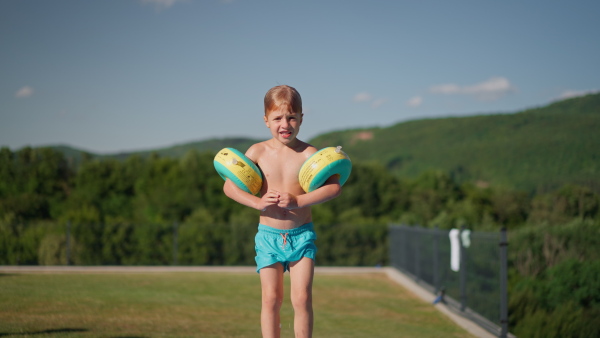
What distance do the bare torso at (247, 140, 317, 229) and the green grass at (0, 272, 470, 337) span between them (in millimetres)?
2349

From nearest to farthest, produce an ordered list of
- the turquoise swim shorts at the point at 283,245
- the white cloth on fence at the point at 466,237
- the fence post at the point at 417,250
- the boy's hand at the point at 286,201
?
the boy's hand at the point at 286,201 < the turquoise swim shorts at the point at 283,245 < the white cloth on fence at the point at 466,237 < the fence post at the point at 417,250

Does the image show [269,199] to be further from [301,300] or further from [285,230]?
[301,300]

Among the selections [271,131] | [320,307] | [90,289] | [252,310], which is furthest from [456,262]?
[271,131]

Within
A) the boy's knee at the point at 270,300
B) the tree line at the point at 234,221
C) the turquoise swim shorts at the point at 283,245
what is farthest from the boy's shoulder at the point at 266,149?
the tree line at the point at 234,221

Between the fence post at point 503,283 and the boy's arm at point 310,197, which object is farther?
the fence post at point 503,283

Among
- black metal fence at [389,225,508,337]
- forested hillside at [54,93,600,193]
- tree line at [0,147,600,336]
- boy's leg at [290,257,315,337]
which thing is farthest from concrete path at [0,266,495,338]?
forested hillside at [54,93,600,193]

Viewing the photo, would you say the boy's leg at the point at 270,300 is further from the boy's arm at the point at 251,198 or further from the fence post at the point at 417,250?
the fence post at the point at 417,250

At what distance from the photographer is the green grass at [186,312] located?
21.5 ft

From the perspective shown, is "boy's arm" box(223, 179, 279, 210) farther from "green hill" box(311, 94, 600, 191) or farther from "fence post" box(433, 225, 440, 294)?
"green hill" box(311, 94, 600, 191)

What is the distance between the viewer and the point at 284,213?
4602 mm

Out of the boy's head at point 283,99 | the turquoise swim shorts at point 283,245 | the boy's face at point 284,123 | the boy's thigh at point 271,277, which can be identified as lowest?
the boy's thigh at point 271,277

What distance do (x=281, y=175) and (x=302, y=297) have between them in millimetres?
853

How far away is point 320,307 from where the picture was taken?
31.8ft

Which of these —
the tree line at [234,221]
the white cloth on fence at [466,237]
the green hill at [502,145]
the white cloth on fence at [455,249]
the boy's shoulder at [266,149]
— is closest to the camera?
the boy's shoulder at [266,149]
